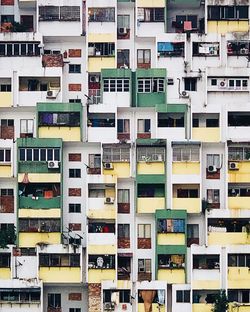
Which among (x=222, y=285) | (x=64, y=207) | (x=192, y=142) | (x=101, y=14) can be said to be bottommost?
(x=222, y=285)

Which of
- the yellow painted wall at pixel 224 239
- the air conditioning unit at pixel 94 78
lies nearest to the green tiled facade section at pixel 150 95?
the air conditioning unit at pixel 94 78

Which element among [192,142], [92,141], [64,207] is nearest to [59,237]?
[64,207]

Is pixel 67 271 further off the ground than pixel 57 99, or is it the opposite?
pixel 57 99

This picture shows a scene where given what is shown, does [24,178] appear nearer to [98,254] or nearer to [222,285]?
[98,254]

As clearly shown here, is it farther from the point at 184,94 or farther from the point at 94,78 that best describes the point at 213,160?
the point at 94,78

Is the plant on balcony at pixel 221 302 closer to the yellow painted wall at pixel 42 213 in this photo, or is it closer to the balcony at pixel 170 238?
the balcony at pixel 170 238

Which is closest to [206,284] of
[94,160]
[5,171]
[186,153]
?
[186,153]

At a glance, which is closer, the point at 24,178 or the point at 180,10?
the point at 24,178
